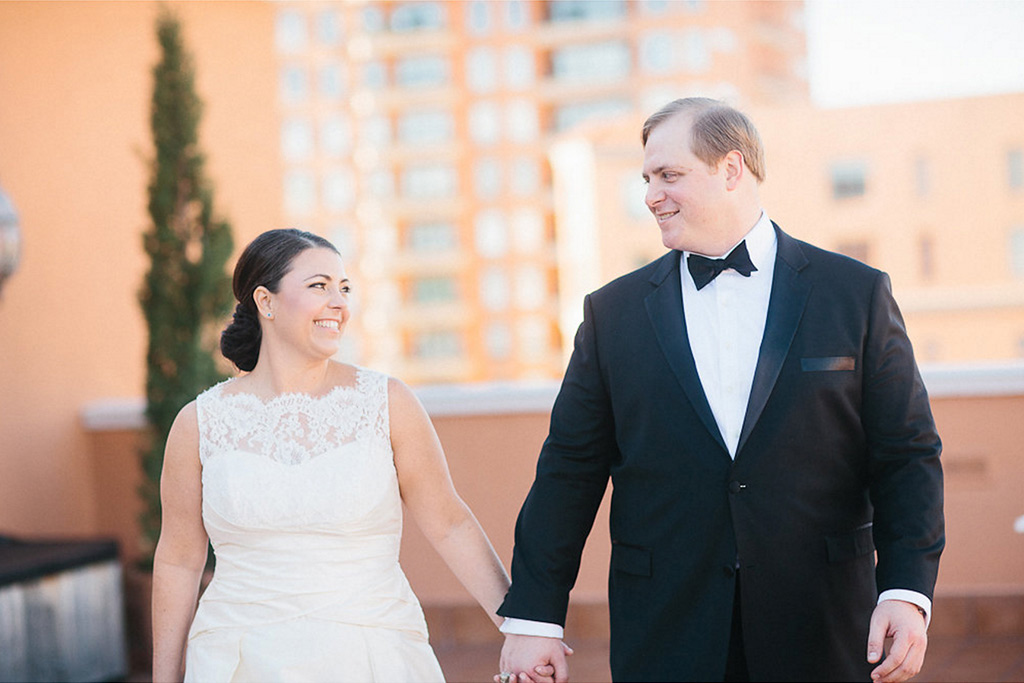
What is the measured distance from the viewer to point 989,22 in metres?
40.9

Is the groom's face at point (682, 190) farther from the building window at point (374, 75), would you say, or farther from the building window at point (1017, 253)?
the building window at point (374, 75)

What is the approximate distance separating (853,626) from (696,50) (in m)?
66.5

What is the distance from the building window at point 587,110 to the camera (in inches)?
2692

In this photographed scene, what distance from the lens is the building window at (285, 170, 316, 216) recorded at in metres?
80.2

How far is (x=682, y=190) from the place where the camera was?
2.12 m

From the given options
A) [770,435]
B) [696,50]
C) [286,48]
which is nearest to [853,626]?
[770,435]

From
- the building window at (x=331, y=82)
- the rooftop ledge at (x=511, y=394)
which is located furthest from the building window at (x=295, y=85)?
the rooftop ledge at (x=511, y=394)

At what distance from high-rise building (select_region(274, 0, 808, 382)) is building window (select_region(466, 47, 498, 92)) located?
0.30 feet

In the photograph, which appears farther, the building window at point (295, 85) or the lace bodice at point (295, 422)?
the building window at point (295, 85)

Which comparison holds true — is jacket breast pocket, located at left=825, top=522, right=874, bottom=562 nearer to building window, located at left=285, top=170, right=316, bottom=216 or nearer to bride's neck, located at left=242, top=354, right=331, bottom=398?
bride's neck, located at left=242, top=354, right=331, bottom=398

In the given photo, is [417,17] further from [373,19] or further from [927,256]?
[927,256]

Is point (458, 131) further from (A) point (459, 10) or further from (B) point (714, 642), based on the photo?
(B) point (714, 642)

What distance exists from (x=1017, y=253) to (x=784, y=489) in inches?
2212

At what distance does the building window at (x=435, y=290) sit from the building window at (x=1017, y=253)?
35333 millimetres
